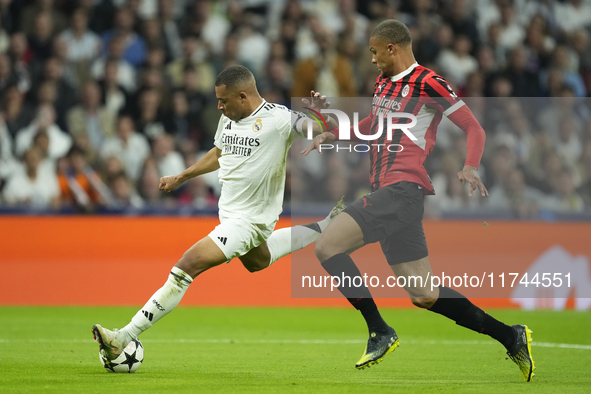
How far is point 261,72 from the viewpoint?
45.4ft

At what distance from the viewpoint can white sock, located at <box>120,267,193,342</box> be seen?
19.5 feet

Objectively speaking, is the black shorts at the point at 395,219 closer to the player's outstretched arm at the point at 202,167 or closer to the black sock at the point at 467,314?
the black sock at the point at 467,314

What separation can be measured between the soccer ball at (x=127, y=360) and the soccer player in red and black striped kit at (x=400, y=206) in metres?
1.54

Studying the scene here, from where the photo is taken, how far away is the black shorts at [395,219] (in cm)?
580

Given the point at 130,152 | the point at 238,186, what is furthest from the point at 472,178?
the point at 130,152

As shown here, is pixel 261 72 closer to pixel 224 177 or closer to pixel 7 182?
pixel 7 182

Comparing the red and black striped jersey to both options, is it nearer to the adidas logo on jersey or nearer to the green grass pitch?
the green grass pitch

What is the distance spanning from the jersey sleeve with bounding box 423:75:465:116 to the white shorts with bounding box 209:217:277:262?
154 centimetres

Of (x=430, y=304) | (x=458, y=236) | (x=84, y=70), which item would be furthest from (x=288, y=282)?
(x=430, y=304)

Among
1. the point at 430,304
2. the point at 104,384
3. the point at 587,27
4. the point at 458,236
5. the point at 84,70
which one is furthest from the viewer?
the point at 587,27

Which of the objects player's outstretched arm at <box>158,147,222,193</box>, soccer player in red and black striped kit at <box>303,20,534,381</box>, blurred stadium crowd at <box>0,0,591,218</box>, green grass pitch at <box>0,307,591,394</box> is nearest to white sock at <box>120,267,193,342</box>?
green grass pitch at <box>0,307,591,394</box>

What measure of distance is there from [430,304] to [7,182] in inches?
291

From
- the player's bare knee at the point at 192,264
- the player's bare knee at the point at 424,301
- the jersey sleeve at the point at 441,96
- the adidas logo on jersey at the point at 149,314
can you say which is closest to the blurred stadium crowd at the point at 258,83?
the jersey sleeve at the point at 441,96

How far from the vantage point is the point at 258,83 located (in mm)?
13656
